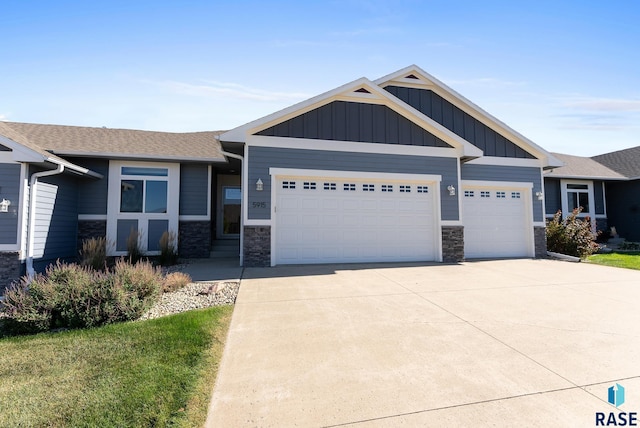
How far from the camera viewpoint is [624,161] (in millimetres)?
17609

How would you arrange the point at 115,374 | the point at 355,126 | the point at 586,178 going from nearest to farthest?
1. the point at 115,374
2. the point at 355,126
3. the point at 586,178

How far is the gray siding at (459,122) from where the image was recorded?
37.7 ft

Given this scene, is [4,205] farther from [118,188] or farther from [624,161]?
[624,161]

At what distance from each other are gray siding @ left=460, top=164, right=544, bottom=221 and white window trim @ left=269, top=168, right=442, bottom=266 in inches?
73.2

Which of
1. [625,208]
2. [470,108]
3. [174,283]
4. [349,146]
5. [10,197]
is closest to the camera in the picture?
[174,283]

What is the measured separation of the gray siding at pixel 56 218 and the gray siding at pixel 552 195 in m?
19.8

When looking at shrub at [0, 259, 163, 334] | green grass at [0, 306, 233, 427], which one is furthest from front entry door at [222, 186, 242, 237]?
green grass at [0, 306, 233, 427]

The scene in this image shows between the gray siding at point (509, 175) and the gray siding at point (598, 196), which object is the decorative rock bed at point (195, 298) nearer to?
the gray siding at point (509, 175)

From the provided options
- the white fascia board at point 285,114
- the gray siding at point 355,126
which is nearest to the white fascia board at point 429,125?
the gray siding at point 355,126

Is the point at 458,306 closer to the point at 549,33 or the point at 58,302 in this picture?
the point at 58,302

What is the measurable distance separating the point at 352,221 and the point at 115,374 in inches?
288

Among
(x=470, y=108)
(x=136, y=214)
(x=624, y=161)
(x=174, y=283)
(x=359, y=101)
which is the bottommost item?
(x=174, y=283)

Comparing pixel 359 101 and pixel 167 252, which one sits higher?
pixel 359 101

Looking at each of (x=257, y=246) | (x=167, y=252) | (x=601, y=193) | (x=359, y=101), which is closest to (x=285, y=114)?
(x=359, y=101)
